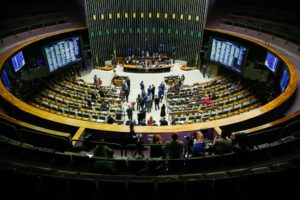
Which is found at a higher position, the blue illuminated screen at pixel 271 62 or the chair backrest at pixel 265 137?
the chair backrest at pixel 265 137

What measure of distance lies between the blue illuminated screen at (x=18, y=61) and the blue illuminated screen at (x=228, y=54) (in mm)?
12301

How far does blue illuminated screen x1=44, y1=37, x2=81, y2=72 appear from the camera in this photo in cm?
1602

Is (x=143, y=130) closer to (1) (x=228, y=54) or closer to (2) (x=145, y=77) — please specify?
(1) (x=228, y=54)

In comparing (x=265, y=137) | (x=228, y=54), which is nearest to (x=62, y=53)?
(x=228, y=54)

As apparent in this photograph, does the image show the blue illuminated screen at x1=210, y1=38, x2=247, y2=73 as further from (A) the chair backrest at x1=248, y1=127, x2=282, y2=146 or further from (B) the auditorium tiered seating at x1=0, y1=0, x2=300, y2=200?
(A) the chair backrest at x1=248, y1=127, x2=282, y2=146

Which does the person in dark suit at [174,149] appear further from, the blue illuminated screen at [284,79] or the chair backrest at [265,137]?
the blue illuminated screen at [284,79]

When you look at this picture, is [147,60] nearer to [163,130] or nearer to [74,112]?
[74,112]

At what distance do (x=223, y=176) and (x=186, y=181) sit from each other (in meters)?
0.69

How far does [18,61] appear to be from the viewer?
1429cm

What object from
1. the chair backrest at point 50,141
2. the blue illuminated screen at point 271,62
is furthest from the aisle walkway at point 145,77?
the chair backrest at point 50,141

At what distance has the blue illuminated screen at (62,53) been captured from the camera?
16.0m

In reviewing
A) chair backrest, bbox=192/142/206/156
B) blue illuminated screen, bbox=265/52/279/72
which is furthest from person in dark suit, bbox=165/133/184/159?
blue illuminated screen, bbox=265/52/279/72

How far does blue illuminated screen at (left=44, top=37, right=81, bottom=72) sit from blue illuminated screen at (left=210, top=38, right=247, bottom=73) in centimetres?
960

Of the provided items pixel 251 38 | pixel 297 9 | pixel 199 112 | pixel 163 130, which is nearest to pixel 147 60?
pixel 251 38
